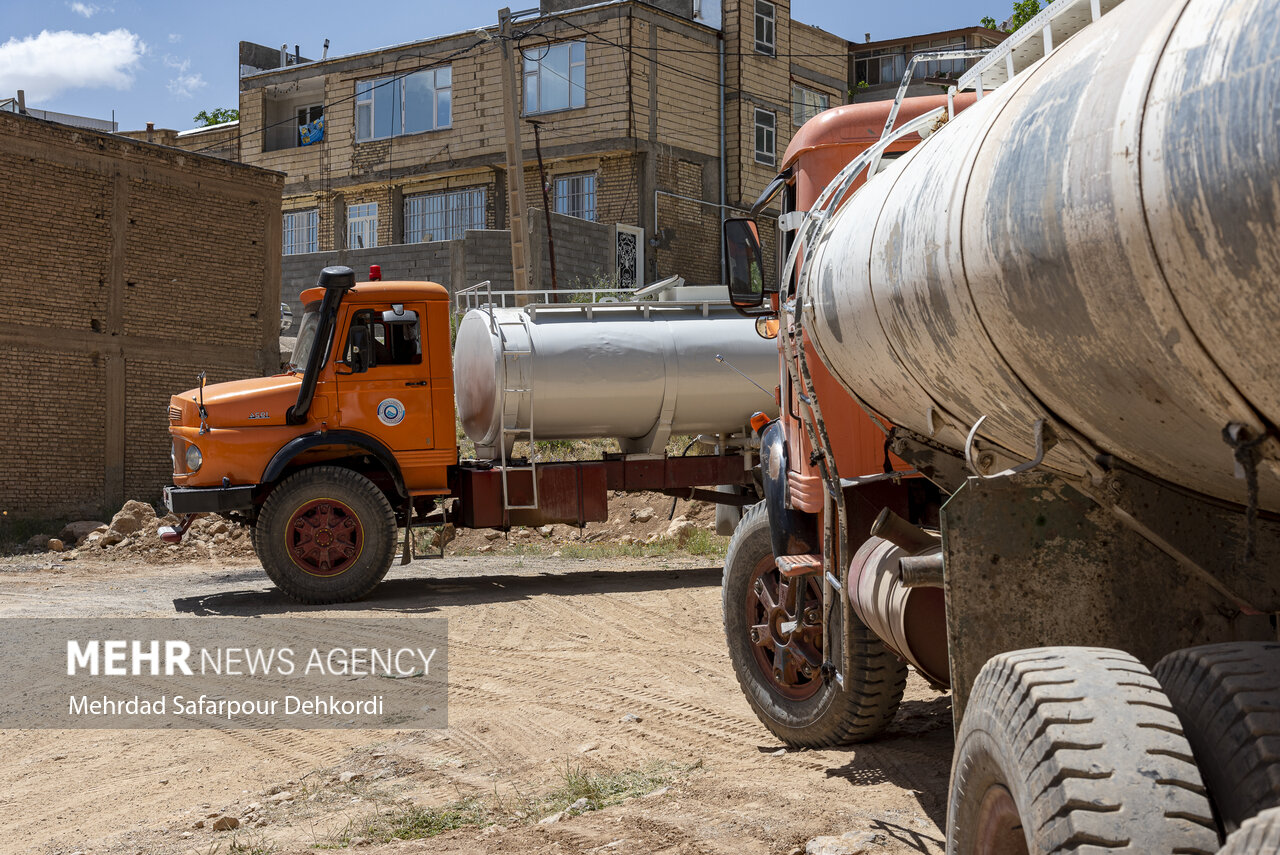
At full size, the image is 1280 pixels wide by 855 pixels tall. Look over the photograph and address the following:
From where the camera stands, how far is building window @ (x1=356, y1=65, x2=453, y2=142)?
3092cm

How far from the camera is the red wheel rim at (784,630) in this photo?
223 inches

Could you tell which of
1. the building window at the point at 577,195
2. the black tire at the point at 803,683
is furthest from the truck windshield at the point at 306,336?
the building window at the point at 577,195

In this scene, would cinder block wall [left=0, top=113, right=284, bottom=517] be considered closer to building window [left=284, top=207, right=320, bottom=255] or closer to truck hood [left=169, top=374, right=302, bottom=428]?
truck hood [left=169, top=374, right=302, bottom=428]

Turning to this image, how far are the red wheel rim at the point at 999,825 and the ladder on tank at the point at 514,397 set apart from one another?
995 centimetres

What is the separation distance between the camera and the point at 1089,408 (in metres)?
2.70

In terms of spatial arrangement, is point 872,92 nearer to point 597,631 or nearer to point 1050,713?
point 597,631

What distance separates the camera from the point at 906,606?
4.25 m

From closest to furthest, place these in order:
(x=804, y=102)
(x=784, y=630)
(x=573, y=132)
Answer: (x=784, y=630) → (x=573, y=132) → (x=804, y=102)

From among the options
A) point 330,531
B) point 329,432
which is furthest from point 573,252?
Result: point 330,531

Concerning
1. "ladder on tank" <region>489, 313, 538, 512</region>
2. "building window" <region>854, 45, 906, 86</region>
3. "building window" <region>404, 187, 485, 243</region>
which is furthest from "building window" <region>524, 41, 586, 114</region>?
"ladder on tank" <region>489, 313, 538, 512</region>

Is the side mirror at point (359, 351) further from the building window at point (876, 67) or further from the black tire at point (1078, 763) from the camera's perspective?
the building window at point (876, 67)

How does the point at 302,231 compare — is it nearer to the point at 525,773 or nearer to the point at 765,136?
the point at 765,136

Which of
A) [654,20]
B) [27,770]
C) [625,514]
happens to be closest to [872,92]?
[654,20]

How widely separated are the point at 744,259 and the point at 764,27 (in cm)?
2692
